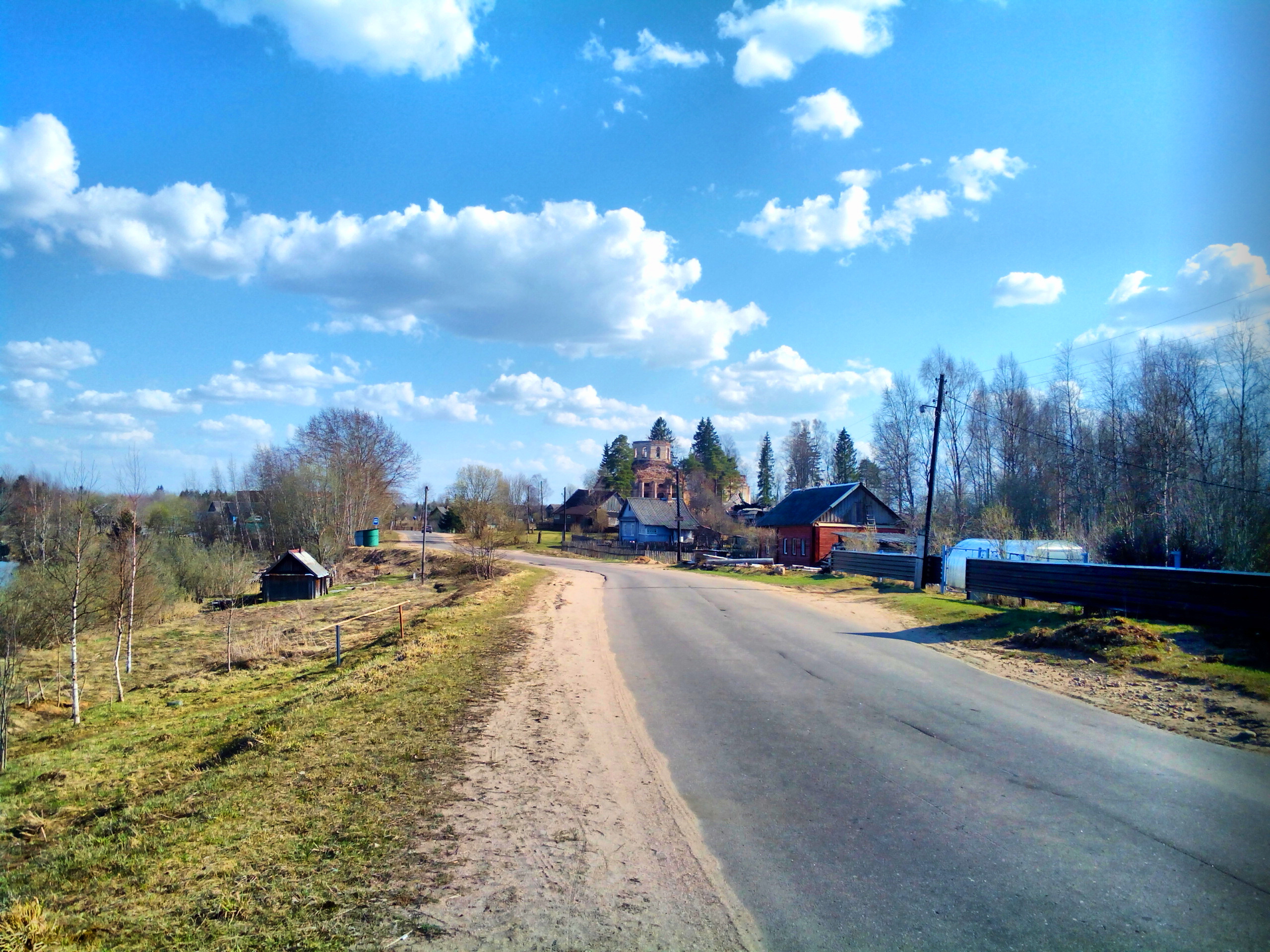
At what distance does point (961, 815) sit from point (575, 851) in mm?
3117

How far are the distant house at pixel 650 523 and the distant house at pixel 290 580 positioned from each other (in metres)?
37.2

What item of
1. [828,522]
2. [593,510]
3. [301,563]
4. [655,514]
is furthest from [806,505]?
[593,510]

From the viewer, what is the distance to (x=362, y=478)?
54188 millimetres

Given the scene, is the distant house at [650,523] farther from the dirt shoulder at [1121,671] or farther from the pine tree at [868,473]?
the dirt shoulder at [1121,671]

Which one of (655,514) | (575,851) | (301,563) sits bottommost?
(301,563)

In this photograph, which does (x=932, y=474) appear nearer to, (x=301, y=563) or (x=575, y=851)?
(x=575, y=851)

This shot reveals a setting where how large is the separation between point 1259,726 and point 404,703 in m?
10.6

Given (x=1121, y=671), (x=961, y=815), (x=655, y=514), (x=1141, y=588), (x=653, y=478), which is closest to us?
(x=961, y=815)

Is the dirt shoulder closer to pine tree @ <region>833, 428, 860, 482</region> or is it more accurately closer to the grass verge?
the grass verge

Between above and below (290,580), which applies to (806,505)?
above

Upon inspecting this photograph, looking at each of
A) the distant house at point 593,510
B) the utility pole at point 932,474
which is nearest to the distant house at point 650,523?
the distant house at point 593,510

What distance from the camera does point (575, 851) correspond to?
5.14 metres

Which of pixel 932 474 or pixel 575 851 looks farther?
pixel 932 474

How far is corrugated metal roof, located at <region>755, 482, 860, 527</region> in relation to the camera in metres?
43.5
